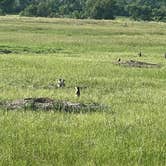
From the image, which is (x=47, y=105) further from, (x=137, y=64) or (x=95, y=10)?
(x=95, y=10)

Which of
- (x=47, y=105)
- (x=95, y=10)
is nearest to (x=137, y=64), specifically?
(x=47, y=105)

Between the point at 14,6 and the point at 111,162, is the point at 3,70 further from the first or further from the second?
the point at 14,6

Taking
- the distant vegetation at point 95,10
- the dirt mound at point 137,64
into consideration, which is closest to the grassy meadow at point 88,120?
the dirt mound at point 137,64

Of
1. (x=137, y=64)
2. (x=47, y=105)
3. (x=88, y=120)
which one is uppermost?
(x=88, y=120)

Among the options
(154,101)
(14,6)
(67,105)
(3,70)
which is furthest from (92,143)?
(14,6)

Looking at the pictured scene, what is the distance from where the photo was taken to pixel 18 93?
18.6 meters

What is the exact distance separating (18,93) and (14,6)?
431 feet

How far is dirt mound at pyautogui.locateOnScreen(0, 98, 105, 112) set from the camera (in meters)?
15.3

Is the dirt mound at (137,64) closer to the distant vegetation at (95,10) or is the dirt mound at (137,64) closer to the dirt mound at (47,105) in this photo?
the dirt mound at (47,105)

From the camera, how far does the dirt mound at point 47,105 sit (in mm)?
15281

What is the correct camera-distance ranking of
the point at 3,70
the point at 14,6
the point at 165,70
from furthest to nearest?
the point at 14,6, the point at 165,70, the point at 3,70

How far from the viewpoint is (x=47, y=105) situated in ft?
51.1

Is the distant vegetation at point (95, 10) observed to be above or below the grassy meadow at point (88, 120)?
below

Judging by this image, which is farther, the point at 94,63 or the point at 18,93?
the point at 94,63
